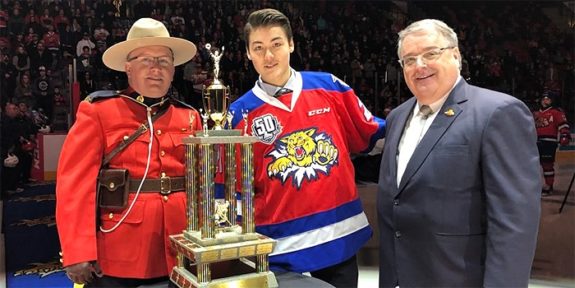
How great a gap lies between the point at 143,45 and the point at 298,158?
0.71 meters

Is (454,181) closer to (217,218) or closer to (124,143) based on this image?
(217,218)

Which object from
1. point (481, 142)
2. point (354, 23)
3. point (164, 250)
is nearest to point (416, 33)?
point (481, 142)

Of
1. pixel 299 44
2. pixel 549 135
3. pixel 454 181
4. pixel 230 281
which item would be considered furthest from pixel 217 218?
pixel 299 44

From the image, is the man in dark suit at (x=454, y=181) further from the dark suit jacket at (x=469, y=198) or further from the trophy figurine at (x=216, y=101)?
the trophy figurine at (x=216, y=101)

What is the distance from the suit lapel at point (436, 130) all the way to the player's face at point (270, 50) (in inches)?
24.6

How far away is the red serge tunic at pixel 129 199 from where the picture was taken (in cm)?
175

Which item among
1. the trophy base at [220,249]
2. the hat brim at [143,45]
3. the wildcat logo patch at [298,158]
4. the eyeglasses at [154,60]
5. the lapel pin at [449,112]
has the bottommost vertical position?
the trophy base at [220,249]

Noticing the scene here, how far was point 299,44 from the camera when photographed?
6457 millimetres

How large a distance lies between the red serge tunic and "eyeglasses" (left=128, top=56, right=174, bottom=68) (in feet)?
0.47

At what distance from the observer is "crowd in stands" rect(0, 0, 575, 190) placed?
5.37 meters

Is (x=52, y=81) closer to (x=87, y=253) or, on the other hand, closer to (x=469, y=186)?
(x=87, y=253)

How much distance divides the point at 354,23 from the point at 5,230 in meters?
4.52

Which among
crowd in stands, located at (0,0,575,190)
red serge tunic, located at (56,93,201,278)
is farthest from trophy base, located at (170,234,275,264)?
crowd in stands, located at (0,0,575,190)

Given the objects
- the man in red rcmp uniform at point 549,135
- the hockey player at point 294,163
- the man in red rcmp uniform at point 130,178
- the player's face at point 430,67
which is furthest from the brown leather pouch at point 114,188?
the man in red rcmp uniform at point 549,135
